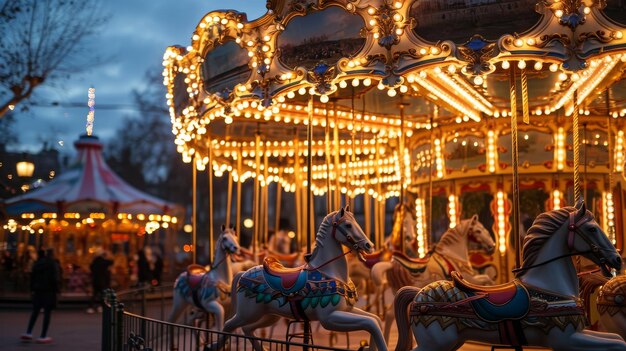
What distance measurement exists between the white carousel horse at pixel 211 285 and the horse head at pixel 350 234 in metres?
2.81

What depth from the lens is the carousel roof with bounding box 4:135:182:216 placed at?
23.4 metres

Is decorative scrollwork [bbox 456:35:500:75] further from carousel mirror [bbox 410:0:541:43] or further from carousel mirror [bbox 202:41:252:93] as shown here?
carousel mirror [bbox 202:41:252:93]

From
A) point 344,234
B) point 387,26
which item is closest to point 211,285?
point 344,234

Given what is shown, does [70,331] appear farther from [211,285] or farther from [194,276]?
[211,285]

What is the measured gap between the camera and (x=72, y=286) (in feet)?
71.8

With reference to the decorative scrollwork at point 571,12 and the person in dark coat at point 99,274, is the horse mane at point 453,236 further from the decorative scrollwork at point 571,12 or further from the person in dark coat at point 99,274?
the person in dark coat at point 99,274

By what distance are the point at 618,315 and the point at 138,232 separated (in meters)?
21.6

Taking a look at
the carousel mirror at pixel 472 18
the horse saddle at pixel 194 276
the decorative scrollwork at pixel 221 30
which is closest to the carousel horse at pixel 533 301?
the carousel mirror at pixel 472 18

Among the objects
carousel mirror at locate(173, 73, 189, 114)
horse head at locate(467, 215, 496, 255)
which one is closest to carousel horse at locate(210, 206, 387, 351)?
horse head at locate(467, 215, 496, 255)

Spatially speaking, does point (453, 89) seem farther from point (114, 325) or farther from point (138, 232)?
point (138, 232)

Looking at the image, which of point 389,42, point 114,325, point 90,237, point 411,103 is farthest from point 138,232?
point 389,42

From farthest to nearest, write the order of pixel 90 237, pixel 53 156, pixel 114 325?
pixel 53 156, pixel 90 237, pixel 114 325

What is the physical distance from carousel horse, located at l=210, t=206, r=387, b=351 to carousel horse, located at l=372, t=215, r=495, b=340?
7.00 feet

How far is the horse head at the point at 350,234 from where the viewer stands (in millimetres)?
7500
